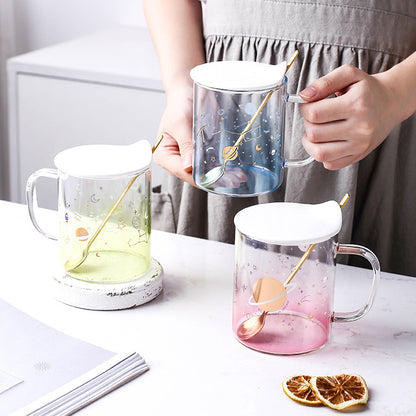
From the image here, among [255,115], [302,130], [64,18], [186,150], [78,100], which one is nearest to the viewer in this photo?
[255,115]

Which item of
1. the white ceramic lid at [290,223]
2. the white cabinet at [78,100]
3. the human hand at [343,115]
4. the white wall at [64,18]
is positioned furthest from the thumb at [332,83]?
the white wall at [64,18]

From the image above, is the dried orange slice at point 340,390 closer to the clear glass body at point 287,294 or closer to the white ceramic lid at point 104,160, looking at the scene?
the clear glass body at point 287,294

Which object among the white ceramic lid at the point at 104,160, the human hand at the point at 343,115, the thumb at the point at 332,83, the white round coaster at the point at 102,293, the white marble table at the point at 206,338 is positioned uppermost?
the thumb at the point at 332,83

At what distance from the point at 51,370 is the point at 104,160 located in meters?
0.24

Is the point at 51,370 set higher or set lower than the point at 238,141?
lower

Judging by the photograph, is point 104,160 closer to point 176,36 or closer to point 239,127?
point 239,127

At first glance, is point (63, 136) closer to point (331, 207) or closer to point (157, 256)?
point (157, 256)

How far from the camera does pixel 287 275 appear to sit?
0.71m

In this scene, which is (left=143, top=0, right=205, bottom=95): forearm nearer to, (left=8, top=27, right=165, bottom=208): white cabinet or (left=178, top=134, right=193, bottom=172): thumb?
(left=178, top=134, right=193, bottom=172): thumb

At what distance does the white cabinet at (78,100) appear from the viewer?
69.7 inches

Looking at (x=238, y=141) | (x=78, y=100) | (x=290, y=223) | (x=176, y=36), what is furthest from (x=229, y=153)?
(x=78, y=100)

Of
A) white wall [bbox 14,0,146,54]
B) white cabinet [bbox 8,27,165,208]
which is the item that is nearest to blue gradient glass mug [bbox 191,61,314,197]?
white cabinet [bbox 8,27,165,208]

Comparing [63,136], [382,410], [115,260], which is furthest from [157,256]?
[63,136]

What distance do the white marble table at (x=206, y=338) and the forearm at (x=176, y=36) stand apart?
283 millimetres
